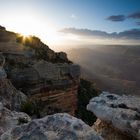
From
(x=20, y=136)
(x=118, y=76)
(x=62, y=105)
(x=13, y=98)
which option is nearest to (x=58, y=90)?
(x=62, y=105)

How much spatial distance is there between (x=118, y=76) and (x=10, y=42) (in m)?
157

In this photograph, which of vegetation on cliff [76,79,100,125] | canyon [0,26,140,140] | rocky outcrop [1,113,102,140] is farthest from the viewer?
vegetation on cliff [76,79,100,125]

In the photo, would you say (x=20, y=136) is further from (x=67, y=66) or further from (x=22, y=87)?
(x=67, y=66)

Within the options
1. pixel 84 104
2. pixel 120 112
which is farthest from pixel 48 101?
pixel 120 112

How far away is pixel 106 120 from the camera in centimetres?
596

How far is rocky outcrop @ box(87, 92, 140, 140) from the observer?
5.39 metres

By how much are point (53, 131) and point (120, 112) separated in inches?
85.1

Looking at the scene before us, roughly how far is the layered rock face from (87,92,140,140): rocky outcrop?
59.2 feet

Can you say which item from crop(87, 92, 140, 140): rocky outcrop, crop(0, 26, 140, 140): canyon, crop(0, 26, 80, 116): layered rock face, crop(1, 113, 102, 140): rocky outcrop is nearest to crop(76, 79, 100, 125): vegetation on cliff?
crop(0, 26, 140, 140): canyon

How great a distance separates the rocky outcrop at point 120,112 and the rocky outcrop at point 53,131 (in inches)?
60.1

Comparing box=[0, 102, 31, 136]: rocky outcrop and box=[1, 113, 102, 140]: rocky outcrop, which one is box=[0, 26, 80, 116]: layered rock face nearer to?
box=[0, 102, 31, 136]: rocky outcrop

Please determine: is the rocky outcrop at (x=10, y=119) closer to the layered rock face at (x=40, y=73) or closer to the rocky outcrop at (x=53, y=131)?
the rocky outcrop at (x=53, y=131)

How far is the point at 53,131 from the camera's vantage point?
401 centimetres

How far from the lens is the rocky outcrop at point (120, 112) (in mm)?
5390
